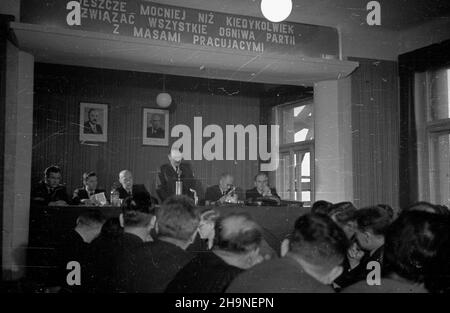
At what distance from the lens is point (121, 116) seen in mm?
4707

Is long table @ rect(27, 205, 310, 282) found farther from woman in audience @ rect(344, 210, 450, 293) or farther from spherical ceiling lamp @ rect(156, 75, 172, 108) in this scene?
spherical ceiling lamp @ rect(156, 75, 172, 108)

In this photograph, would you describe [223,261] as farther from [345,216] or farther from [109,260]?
[345,216]

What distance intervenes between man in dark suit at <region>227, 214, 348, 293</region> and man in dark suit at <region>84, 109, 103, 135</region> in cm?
396

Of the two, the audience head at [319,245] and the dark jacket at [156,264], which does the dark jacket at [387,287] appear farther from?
the dark jacket at [156,264]

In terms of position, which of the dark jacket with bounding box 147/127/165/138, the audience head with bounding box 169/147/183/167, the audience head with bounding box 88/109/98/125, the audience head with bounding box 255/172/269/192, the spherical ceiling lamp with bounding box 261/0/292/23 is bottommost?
the audience head with bounding box 255/172/269/192

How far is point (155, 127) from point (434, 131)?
124 inches

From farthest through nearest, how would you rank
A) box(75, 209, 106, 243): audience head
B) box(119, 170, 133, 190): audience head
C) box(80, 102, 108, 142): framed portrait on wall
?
box(80, 102, 108, 142): framed portrait on wall < box(119, 170, 133, 190): audience head < box(75, 209, 106, 243): audience head

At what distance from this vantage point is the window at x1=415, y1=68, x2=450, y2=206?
315cm

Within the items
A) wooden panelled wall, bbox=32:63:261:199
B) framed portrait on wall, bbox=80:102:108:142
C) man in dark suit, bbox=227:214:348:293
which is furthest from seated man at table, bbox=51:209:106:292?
framed portrait on wall, bbox=80:102:108:142

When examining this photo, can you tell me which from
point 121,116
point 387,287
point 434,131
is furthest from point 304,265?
point 121,116

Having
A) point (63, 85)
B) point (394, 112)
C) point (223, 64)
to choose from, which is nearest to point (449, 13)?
point (394, 112)

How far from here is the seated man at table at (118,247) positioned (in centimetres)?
129
